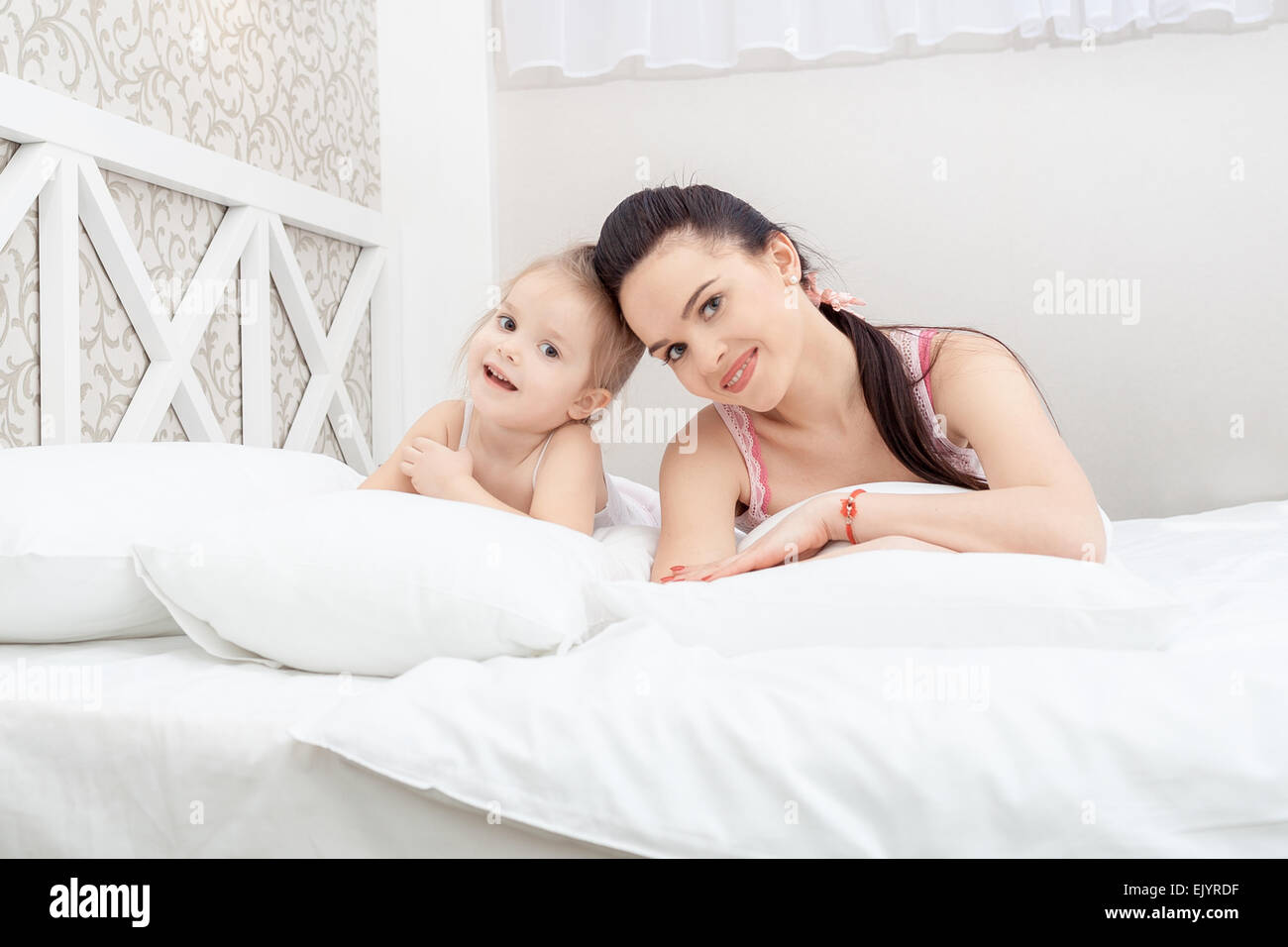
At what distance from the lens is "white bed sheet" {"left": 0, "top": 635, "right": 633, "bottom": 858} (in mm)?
708

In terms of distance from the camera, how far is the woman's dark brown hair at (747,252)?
118cm

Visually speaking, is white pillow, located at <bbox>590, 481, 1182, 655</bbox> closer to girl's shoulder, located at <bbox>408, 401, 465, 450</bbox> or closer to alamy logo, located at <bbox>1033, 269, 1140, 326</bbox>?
girl's shoulder, located at <bbox>408, 401, 465, 450</bbox>

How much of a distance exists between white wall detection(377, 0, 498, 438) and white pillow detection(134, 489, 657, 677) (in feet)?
5.28

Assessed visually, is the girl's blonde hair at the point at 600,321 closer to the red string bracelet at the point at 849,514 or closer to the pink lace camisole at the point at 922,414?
the pink lace camisole at the point at 922,414

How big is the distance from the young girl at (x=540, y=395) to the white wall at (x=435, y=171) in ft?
3.89

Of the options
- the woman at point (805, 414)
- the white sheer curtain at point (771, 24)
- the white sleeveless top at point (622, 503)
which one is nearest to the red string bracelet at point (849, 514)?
the woman at point (805, 414)

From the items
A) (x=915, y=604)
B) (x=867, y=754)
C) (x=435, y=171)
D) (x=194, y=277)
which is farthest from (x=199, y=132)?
(x=867, y=754)

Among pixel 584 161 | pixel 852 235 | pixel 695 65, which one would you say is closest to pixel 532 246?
pixel 584 161

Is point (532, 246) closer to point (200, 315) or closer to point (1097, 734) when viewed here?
point (200, 315)

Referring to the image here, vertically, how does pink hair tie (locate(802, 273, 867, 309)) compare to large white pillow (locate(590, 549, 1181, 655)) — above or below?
above

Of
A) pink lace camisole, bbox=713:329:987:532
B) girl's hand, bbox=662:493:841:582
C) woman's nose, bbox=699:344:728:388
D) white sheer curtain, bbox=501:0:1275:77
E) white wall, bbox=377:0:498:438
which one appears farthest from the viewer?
white wall, bbox=377:0:498:438

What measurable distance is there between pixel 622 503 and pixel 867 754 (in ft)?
3.14

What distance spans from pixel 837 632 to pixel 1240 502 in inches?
75.6
